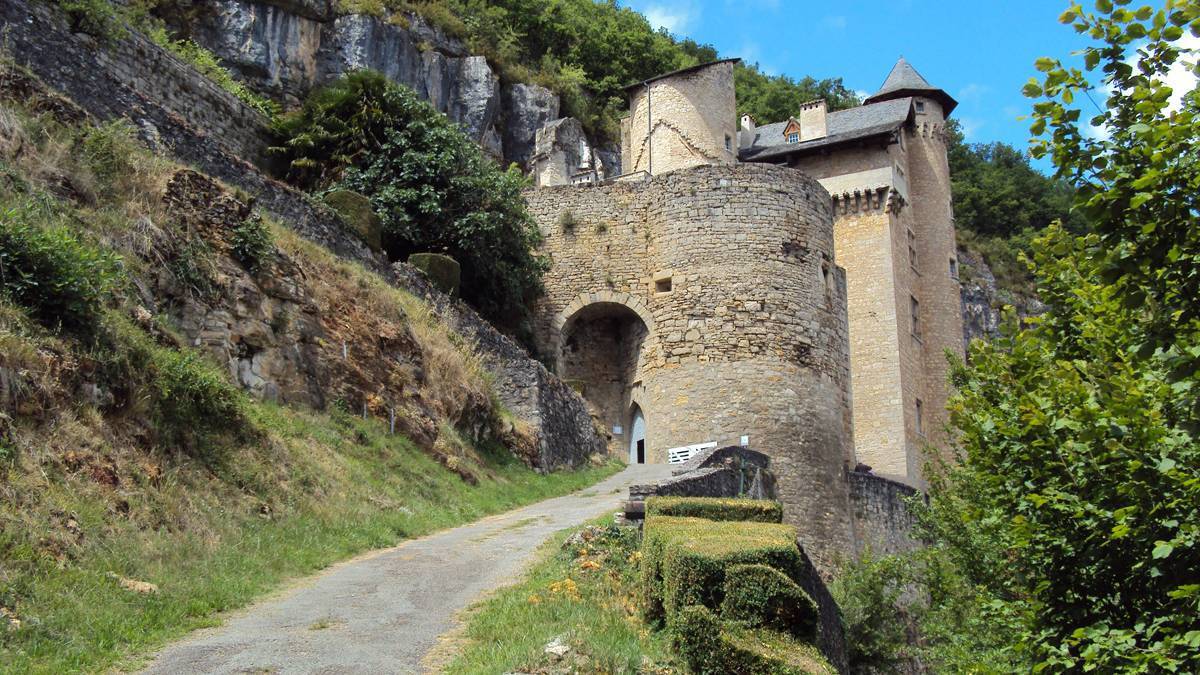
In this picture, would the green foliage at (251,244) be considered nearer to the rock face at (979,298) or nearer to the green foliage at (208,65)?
the green foliage at (208,65)

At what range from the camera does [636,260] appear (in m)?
27.3

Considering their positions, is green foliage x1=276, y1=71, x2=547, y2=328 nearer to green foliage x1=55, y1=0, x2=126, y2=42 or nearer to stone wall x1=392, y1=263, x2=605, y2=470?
stone wall x1=392, y1=263, x2=605, y2=470

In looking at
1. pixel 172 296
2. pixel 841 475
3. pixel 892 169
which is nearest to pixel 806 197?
pixel 841 475

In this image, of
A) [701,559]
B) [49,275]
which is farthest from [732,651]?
[49,275]

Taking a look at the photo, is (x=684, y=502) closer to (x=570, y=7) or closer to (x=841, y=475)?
(x=841, y=475)

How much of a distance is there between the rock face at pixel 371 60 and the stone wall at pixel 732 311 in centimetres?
966

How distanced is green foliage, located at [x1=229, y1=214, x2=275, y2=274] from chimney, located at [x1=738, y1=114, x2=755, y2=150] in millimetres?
29594

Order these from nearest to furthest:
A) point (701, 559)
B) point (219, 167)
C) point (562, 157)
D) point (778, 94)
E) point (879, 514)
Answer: point (701, 559), point (219, 167), point (879, 514), point (562, 157), point (778, 94)

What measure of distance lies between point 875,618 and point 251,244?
11.9 meters

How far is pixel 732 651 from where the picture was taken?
8.19 meters

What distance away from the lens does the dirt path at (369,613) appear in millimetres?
7773

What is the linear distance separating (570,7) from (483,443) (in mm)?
38743

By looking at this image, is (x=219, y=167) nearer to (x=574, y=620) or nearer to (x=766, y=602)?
(x=574, y=620)

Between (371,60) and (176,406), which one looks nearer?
(176,406)
